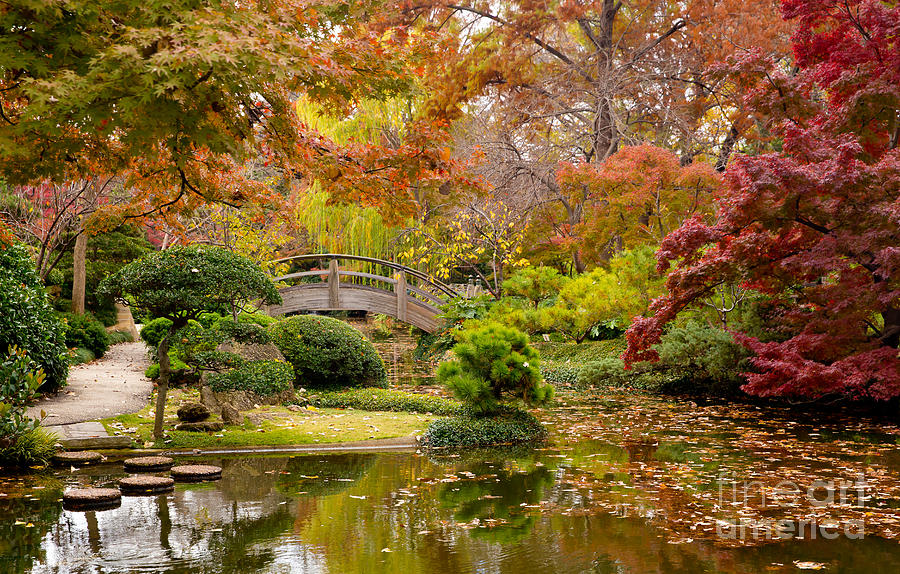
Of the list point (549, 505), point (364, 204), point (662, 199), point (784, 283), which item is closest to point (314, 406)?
point (364, 204)

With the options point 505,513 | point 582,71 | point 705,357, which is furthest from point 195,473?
point 582,71

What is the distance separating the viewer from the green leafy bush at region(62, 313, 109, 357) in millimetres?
13591

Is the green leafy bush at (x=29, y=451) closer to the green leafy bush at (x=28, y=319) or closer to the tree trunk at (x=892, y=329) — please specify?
the green leafy bush at (x=28, y=319)

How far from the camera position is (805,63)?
33.6 feet

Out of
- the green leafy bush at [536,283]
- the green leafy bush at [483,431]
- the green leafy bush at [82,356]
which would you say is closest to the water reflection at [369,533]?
the green leafy bush at [483,431]

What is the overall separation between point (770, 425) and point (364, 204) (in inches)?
228

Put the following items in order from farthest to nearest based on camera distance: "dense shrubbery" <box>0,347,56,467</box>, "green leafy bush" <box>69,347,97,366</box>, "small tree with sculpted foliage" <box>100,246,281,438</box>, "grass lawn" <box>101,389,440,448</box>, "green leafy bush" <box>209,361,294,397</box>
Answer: "green leafy bush" <box>69,347,97,366</box>
"green leafy bush" <box>209,361,294,397</box>
"grass lawn" <box>101,389,440,448</box>
"small tree with sculpted foliage" <box>100,246,281,438</box>
"dense shrubbery" <box>0,347,56,467</box>

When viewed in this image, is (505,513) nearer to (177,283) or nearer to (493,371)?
(493,371)

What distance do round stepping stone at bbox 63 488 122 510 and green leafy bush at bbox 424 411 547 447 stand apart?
11.4 feet

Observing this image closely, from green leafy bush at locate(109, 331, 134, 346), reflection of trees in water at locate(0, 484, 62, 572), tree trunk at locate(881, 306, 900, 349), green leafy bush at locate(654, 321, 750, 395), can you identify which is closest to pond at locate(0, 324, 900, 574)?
reflection of trees in water at locate(0, 484, 62, 572)

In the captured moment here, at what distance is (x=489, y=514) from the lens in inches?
203

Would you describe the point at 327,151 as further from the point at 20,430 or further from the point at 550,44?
the point at 550,44

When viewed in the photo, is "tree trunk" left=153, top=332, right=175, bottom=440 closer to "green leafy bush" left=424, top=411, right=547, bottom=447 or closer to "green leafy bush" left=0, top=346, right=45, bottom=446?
"green leafy bush" left=0, top=346, right=45, bottom=446

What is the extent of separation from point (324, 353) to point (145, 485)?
20.2ft
